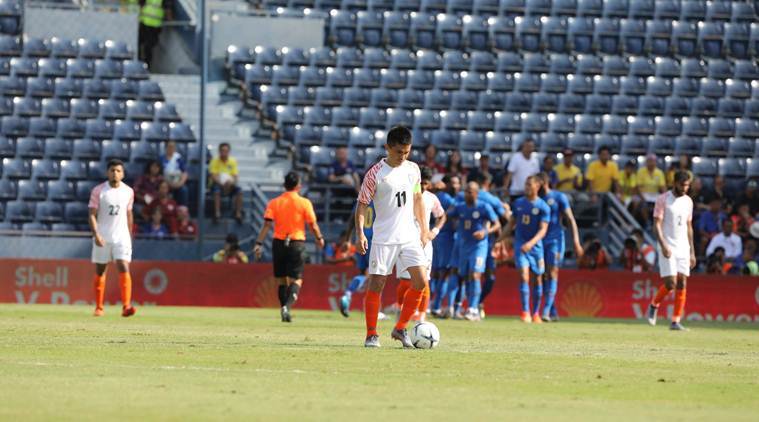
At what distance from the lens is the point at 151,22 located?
34938mm

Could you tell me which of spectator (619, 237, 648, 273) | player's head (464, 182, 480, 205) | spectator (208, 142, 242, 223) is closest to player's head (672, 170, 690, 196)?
player's head (464, 182, 480, 205)

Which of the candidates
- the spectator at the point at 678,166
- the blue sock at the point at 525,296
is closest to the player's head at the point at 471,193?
the blue sock at the point at 525,296

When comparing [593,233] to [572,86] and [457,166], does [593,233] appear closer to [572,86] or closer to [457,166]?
[457,166]

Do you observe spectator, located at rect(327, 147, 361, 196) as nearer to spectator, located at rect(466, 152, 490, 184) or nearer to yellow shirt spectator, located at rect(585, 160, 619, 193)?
spectator, located at rect(466, 152, 490, 184)

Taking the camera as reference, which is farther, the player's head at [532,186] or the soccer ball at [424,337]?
the player's head at [532,186]

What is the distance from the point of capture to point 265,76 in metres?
34.5

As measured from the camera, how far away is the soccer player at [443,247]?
25156 mm

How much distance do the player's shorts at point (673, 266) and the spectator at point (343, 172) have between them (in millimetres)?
9057

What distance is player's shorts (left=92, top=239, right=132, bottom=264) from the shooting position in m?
22.1

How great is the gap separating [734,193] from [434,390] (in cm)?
2352

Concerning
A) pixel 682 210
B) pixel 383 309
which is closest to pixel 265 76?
pixel 383 309

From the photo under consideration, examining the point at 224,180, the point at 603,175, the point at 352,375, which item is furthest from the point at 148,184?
the point at 352,375

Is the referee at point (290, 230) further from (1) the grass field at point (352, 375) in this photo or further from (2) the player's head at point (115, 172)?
(1) the grass field at point (352, 375)

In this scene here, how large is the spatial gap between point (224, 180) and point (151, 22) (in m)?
5.97
